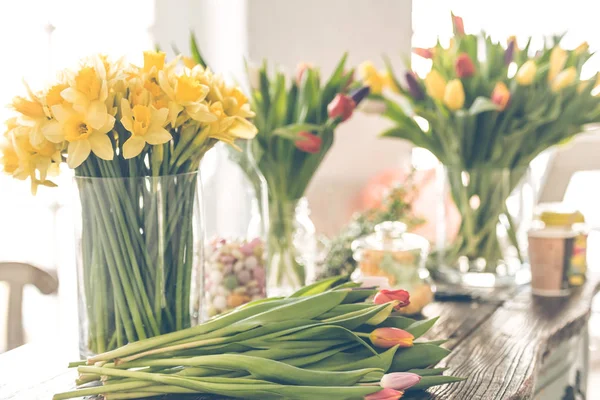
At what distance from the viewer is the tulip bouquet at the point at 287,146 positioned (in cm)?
144

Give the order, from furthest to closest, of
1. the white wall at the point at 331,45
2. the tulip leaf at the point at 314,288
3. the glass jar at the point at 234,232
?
the white wall at the point at 331,45 → the glass jar at the point at 234,232 → the tulip leaf at the point at 314,288

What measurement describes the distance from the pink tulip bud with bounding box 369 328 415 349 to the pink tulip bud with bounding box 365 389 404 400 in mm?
82

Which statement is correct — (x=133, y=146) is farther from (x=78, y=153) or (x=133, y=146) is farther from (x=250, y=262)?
(x=250, y=262)

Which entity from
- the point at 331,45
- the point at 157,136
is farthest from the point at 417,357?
the point at 331,45

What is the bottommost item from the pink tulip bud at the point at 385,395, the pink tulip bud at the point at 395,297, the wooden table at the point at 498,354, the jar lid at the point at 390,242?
the wooden table at the point at 498,354

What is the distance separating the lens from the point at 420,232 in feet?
8.81

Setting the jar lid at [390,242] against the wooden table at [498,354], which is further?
the jar lid at [390,242]

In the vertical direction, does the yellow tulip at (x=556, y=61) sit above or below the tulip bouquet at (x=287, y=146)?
above

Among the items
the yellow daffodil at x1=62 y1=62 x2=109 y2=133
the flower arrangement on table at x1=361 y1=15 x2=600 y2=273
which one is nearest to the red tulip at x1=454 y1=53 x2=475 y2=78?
the flower arrangement on table at x1=361 y1=15 x2=600 y2=273

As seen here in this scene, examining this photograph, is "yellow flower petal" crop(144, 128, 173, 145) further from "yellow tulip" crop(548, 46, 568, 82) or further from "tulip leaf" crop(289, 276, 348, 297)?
"yellow tulip" crop(548, 46, 568, 82)

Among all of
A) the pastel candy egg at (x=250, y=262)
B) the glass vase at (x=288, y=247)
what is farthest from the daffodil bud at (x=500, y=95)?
the pastel candy egg at (x=250, y=262)

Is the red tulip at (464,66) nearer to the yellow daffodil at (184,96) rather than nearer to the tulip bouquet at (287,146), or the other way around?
the tulip bouquet at (287,146)

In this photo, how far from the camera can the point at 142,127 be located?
37.3 inches

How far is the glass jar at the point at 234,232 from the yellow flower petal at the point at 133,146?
0.34m
